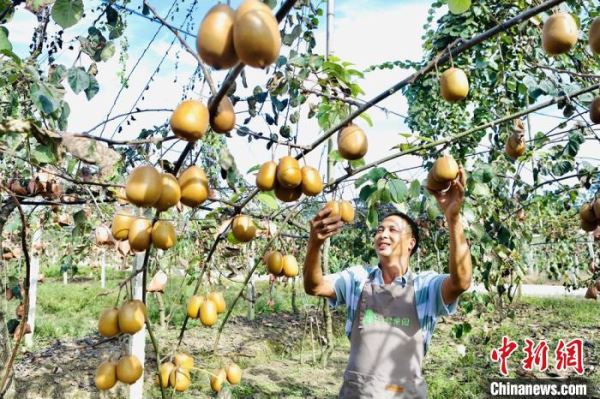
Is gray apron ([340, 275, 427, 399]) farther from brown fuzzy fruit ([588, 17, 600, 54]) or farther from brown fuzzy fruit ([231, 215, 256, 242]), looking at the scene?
brown fuzzy fruit ([588, 17, 600, 54])

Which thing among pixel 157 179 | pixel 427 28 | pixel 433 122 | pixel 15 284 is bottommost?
pixel 15 284

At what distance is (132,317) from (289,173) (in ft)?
1.71

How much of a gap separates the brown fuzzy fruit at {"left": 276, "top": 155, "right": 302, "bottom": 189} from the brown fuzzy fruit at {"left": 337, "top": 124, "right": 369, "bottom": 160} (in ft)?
0.48

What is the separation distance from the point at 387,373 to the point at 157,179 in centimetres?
120

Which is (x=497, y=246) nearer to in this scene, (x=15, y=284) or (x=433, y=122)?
(x=15, y=284)

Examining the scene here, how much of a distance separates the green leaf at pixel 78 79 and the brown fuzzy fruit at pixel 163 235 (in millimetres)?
621

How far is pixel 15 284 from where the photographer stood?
2451mm

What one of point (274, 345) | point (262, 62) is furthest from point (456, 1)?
point (274, 345)

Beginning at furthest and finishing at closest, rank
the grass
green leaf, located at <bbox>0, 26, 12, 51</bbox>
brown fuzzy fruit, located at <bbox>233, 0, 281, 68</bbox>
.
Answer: the grass → green leaf, located at <bbox>0, 26, 12, 51</bbox> → brown fuzzy fruit, located at <bbox>233, 0, 281, 68</bbox>

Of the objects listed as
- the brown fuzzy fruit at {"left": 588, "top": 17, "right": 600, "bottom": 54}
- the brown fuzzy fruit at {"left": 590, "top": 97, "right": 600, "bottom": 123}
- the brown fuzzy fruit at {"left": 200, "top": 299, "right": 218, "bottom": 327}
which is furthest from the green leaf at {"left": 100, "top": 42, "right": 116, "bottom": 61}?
the brown fuzzy fruit at {"left": 590, "top": 97, "right": 600, "bottom": 123}

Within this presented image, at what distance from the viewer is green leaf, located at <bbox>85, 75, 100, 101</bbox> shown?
1560mm

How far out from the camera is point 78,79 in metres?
1.55

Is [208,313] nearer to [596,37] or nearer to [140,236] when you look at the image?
[140,236]

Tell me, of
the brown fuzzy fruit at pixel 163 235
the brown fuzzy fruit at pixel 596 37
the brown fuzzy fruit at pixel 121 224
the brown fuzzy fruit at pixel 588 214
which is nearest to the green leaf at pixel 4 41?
the brown fuzzy fruit at pixel 121 224
